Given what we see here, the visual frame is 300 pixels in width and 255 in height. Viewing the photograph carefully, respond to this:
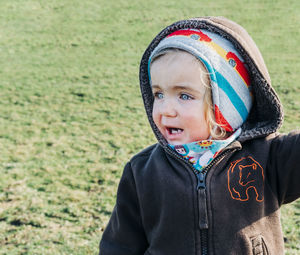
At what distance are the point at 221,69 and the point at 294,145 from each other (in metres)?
0.38

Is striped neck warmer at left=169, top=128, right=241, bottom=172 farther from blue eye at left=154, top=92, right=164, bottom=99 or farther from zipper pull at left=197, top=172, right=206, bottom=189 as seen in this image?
blue eye at left=154, top=92, right=164, bottom=99

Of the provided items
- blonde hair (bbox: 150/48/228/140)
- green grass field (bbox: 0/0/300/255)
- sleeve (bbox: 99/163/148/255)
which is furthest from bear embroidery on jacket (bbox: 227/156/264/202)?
green grass field (bbox: 0/0/300/255)

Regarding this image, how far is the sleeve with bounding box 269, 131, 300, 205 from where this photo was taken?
1562 mm

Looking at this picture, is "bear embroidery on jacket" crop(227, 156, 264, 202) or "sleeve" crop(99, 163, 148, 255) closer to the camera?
"bear embroidery on jacket" crop(227, 156, 264, 202)

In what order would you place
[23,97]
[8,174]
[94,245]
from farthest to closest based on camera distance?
[23,97] → [8,174] → [94,245]

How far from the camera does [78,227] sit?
329 centimetres

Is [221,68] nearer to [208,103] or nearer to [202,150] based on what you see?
[208,103]

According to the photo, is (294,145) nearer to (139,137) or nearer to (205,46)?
(205,46)

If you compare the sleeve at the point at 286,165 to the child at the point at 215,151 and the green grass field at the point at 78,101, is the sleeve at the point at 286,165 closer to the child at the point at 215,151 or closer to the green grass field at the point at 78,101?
the child at the point at 215,151

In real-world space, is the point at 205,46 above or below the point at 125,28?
below

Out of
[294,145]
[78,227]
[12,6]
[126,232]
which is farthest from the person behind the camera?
[12,6]

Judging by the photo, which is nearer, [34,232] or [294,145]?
[294,145]

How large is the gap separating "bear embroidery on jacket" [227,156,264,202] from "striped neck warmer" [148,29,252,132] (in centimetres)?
16

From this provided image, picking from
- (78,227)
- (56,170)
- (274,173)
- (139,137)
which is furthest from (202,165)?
(139,137)
